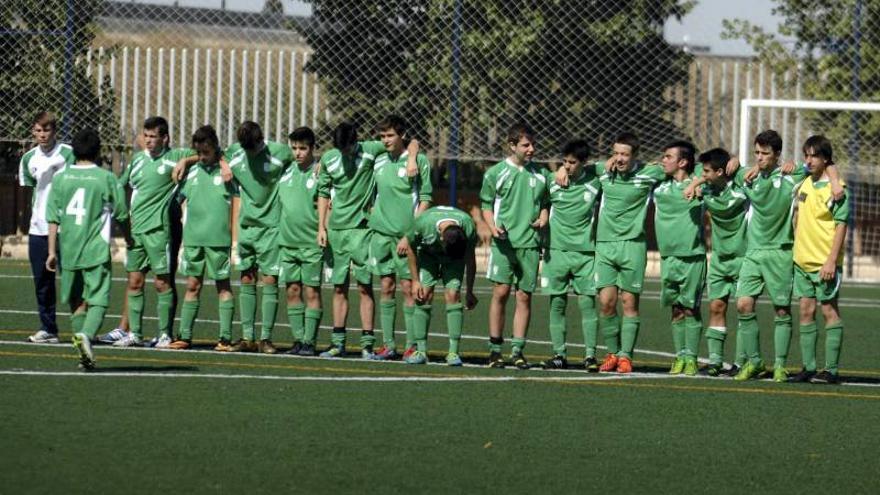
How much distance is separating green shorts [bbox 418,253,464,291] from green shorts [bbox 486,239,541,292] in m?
0.32

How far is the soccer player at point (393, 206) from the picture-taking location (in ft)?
48.3

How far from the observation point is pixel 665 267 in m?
14.4

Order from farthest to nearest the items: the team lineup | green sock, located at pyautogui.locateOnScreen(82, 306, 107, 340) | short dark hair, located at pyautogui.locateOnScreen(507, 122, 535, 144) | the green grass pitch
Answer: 1. short dark hair, located at pyautogui.locateOnScreen(507, 122, 535, 144)
2. the team lineup
3. green sock, located at pyautogui.locateOnScreen(82, 306, 107, 340)
4. the green grass pitch

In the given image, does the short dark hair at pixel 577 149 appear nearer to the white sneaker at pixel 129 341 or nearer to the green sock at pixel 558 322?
the green sock at pixel 558 322

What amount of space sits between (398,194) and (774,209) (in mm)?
2952

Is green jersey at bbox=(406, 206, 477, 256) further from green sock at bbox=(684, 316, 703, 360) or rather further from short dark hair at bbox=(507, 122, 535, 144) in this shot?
green sock at bbox=(684, 316, 703, 360)

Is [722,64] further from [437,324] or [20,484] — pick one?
[20,484]

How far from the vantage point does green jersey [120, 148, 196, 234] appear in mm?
15297

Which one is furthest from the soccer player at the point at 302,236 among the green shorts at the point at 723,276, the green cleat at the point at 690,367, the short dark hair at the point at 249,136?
the green shorts at the point at 723,276

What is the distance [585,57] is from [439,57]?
216 cm

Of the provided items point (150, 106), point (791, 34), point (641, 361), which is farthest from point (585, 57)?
point (641, 361)

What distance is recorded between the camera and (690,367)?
46.9ft

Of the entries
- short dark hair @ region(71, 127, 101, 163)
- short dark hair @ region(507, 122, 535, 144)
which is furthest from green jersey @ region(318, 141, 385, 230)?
short dark hair @ region(71, 127, 101, 163)

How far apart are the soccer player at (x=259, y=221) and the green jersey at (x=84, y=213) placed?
85.3 inches
